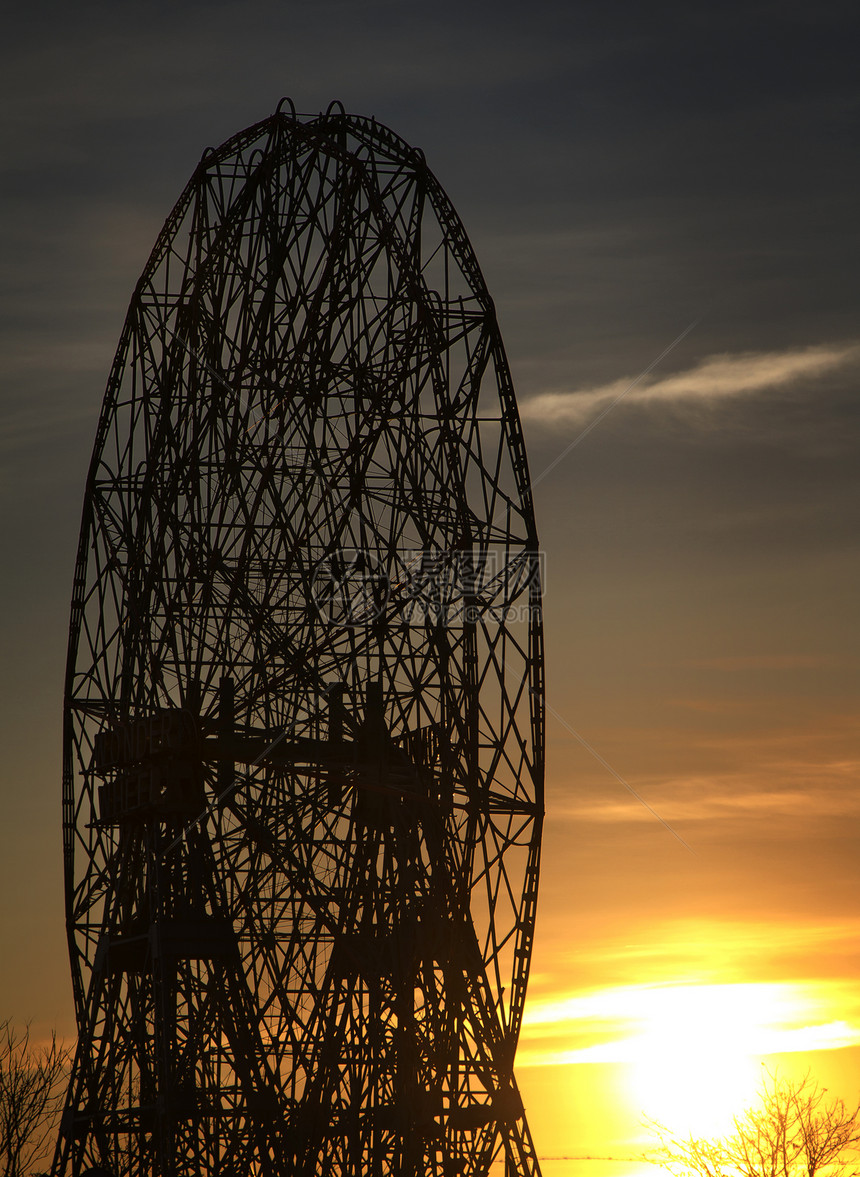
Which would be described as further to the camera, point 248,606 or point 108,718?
point 108,718

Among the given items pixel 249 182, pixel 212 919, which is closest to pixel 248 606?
pixel 212 919

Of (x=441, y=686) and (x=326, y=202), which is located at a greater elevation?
(x=326, y=202)

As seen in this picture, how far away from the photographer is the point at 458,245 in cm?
3631

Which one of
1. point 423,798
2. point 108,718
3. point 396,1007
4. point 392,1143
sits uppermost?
point 108,718

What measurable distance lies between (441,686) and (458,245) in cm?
843

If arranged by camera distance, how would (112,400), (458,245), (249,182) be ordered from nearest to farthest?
(458,245), (249,182), (112,400)

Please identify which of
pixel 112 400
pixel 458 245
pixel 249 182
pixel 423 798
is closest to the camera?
pixel 423 798

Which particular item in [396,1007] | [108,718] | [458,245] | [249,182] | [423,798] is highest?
[249,182]

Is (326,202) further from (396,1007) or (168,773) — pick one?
(396,1007)

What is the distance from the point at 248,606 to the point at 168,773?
352 cm

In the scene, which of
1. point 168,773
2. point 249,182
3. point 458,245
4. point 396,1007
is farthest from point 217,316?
point 396,1007

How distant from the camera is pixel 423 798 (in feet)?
112

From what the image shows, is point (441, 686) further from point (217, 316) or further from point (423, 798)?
point (217, 316)

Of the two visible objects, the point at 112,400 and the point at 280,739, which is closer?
the point at 280,739
